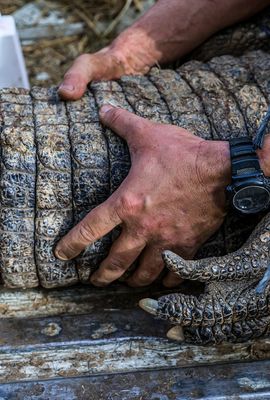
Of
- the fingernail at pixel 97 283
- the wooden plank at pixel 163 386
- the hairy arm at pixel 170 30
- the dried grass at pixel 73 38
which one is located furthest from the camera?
the dried grass at pixel 73 38

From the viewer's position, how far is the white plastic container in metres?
2.58

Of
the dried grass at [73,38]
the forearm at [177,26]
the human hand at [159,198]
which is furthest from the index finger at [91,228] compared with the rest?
the dried grass at [73,38]

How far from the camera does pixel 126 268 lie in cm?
195

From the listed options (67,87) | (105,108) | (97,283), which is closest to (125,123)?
(105,108)

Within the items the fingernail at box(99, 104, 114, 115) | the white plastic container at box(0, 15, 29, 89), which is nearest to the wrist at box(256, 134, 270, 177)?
the fingernail at box(99, 104, 114, 115)

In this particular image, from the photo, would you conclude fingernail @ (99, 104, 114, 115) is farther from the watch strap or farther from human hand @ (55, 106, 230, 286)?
the watch strap

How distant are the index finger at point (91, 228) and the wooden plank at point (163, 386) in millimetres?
332

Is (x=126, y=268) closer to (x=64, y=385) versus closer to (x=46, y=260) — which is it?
(x=46, y=260)

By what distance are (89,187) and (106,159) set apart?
9 centimetres

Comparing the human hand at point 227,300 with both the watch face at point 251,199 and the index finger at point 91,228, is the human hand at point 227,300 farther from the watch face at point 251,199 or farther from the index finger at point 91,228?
the index finger at point 91,228

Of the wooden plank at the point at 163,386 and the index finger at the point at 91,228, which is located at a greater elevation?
the index finger at the point at 91,228

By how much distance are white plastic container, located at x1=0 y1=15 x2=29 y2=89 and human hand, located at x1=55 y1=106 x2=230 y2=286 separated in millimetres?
848

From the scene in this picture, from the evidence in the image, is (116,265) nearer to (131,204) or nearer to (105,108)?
(131,204)

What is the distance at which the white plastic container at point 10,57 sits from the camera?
258cm
